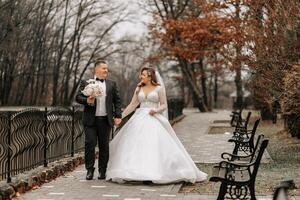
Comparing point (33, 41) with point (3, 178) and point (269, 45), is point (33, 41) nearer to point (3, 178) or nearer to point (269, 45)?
point (269, 45)

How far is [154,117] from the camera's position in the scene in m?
11.4

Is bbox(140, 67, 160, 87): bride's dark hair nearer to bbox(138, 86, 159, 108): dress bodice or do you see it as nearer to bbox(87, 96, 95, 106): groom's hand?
bbox(138, 86, 159, 108): dress bodice

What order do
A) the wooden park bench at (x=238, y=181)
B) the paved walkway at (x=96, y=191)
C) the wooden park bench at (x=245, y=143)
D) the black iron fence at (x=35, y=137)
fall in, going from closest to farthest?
the wooden park bench at (x=238, y=181) → the paved walkway at (x=96, y=191) → the black iron fence at (x=35, y=137) → the wooden park bench at (x=245, y=143)

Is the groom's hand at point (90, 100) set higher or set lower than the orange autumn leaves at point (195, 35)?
lower

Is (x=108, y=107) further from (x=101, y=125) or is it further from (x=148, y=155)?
(x=148, y=155)

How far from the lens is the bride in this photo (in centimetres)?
1070

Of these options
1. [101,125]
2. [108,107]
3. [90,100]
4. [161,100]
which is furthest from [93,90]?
[161,100]

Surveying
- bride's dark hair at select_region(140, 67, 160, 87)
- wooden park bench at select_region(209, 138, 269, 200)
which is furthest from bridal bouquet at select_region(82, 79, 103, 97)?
wooden park bench at select_region(209, 138, 269, 200)

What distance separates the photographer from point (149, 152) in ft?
35.7

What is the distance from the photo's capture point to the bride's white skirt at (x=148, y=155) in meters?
10.7

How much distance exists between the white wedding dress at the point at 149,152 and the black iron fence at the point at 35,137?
4.73 feet

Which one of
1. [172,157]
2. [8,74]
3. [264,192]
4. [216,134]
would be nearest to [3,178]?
[172,157]

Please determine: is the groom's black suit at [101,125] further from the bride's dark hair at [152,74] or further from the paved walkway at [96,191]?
the bride's dark hair at [152,74]

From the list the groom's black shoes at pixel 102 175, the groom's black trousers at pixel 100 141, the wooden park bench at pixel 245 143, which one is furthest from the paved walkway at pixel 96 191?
the wooden park bench at pixel 245 143
